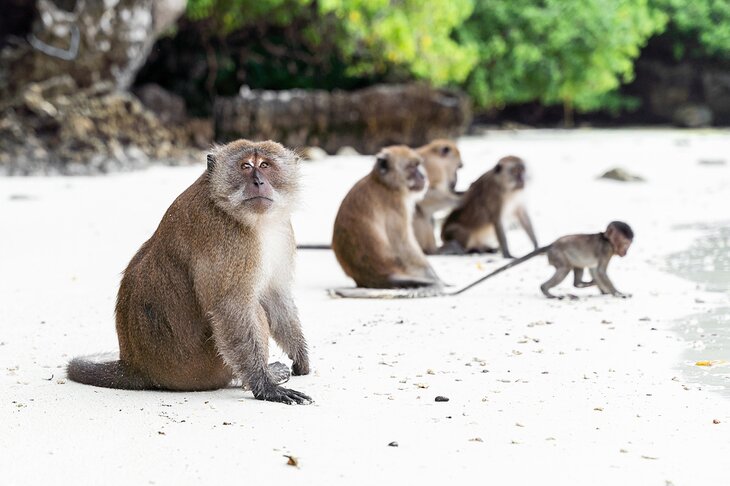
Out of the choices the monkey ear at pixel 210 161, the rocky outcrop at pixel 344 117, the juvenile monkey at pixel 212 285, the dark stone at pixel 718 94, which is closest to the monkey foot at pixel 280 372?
the juvenile monkey at pixel 212 285

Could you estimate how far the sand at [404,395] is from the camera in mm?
3971

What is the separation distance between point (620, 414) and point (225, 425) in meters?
1.58

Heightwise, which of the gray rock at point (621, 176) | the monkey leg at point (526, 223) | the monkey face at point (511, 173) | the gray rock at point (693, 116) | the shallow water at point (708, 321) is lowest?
the shallow water at point (708, 321)

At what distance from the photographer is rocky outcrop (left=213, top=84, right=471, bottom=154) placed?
1883 cm

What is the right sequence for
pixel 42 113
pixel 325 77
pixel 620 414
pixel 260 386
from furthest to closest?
1. pixel 325 77
2. pixel 42 113
3. pixel 260 386
4. pixel 620 414

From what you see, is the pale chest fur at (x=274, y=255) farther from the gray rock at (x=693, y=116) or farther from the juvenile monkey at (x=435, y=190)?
the gray rock at (x=693, y=116)

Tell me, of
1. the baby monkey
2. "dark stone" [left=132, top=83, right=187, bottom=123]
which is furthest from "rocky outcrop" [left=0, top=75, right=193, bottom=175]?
the baby monkey

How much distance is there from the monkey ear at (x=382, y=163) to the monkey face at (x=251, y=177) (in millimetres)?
2813

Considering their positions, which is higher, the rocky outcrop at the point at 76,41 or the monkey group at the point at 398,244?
the rocky outcrop at the point at 76,41

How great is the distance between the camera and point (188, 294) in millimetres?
4977

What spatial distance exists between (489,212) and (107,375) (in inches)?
211

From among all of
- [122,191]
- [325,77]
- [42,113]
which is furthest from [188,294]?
[325,77]

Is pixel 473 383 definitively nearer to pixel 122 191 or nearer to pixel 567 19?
pixel 122 191

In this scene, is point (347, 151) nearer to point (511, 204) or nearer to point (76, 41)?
point (76, 41)
